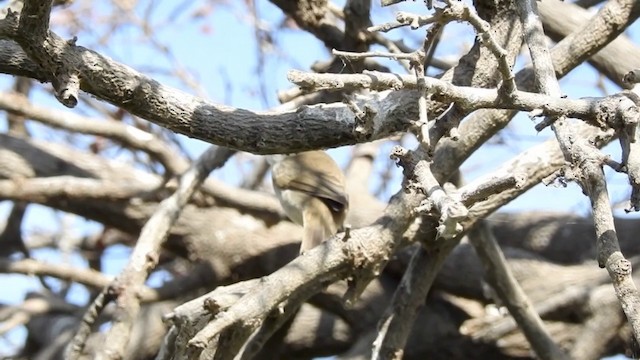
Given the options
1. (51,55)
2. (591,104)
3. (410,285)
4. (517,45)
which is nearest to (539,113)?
(591,104)

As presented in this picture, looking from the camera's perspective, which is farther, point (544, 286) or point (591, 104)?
point (544, 286)

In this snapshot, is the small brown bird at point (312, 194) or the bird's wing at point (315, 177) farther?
the bird's wing at point (315, 177)

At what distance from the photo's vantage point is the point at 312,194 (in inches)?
250

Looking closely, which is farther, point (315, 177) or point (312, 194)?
point (315, 177)

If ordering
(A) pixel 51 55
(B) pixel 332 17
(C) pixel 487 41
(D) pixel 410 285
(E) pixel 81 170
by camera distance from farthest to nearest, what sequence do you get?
(E) pixel 81 170, (B) pixel 332 17, (D) pixel 410 285, (A) pixel 51 55, (C) pixel 487 41

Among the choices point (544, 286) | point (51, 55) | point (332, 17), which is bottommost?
point (51, 55)

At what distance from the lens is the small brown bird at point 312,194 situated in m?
6.11

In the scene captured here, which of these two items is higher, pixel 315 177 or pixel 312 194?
pixel 315 177

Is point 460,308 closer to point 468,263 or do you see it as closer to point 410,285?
point 468,263

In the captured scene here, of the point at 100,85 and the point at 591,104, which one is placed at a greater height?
the point at 100,85

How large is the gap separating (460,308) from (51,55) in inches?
150

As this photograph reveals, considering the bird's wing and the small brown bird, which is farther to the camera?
the bird's wing

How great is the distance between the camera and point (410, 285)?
472 cm

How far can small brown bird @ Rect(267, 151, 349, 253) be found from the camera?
6109 millimetres
